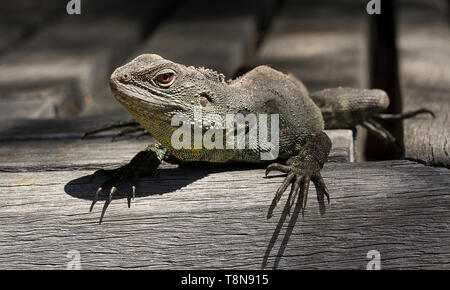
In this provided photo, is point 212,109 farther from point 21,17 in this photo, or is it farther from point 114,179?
point 21,17

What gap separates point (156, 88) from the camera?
299 cm

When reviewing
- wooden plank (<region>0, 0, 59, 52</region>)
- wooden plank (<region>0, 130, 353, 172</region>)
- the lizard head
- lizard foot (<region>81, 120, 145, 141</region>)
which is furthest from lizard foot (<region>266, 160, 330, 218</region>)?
wooden plank (<region>0, 0, 59, 52</region>)

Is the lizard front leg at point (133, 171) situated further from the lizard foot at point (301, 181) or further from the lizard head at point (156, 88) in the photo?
the lizard foot at point (301, 181)

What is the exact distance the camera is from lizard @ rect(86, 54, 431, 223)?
295 cm

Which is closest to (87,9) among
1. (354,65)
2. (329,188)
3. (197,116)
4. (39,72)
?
(39,72)

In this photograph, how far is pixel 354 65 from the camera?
18.1 ft

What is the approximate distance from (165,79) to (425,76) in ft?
8.92

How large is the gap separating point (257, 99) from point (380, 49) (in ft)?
14.1

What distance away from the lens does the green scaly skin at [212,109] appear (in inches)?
116

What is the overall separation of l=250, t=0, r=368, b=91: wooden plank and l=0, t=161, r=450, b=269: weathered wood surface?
2256 millimetres

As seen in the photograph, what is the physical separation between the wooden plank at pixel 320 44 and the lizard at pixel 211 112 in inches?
56.8

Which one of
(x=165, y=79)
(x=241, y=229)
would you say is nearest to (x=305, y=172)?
(x=241, y=229)

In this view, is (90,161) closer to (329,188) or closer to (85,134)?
(85,134)

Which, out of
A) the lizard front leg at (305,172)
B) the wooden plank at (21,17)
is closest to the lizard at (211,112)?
the lizard front leg at (305,172)
